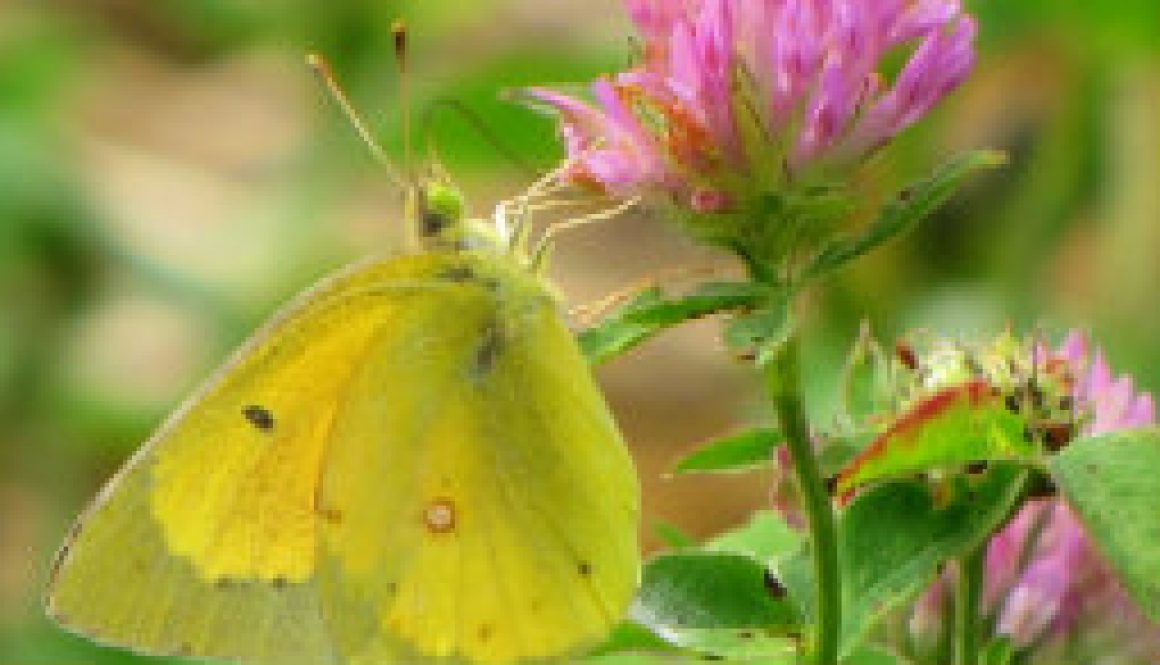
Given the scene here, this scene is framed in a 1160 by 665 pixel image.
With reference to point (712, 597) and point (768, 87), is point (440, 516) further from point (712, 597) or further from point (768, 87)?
point (768, 87)

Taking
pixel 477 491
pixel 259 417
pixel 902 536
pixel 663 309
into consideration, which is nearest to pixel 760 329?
pixel 663 309

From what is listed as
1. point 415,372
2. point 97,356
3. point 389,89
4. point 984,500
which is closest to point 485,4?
point 389,89

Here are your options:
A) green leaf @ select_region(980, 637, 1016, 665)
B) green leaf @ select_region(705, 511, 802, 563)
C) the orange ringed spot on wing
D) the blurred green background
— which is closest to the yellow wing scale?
the orange ringed spot on wing

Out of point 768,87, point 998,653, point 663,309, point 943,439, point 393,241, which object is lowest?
point 998,653

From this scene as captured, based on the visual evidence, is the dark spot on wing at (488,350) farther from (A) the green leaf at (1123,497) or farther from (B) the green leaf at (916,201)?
(A) the green leaf at (1123,497)

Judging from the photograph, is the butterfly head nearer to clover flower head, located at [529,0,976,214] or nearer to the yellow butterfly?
the yellow butterfly
